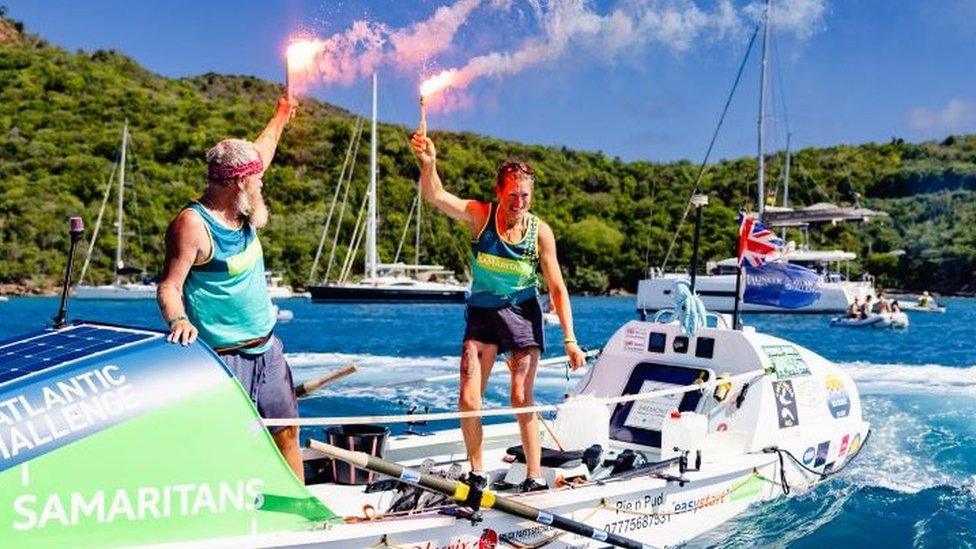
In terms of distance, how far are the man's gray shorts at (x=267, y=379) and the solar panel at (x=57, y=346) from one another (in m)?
0.45

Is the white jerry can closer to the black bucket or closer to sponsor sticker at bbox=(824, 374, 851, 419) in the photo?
the black bucket

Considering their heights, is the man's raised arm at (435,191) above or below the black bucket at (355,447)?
above

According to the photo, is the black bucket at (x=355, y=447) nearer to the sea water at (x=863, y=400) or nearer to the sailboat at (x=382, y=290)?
the sea water at (x=863, y=400)

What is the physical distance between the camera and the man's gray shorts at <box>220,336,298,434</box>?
5156 mm

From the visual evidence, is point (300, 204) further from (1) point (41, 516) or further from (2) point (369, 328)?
(1) point (41, 516)

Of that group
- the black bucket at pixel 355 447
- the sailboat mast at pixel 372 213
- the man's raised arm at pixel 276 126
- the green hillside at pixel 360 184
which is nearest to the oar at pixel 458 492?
the black bucket at pixel 355 447

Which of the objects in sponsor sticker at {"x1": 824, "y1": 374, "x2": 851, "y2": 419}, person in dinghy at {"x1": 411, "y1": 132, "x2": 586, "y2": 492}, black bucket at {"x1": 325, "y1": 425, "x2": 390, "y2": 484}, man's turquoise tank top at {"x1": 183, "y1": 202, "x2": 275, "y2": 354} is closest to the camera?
man's turquoise tank top at {"x1": 183, "y1": 202, "x2": 275, "y2": 354}

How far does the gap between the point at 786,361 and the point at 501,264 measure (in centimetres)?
364

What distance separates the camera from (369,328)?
134 feet

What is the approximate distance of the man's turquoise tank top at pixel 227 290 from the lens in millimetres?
4965

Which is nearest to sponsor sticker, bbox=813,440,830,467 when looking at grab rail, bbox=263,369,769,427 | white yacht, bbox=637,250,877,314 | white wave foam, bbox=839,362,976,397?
grab rail, bbox=263,369,769,427

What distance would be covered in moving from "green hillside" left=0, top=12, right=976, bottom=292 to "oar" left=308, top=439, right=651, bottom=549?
68050 millimetres

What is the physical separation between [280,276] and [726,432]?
65254mm

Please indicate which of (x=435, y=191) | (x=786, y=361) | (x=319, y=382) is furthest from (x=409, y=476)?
(x=786, y=361)
